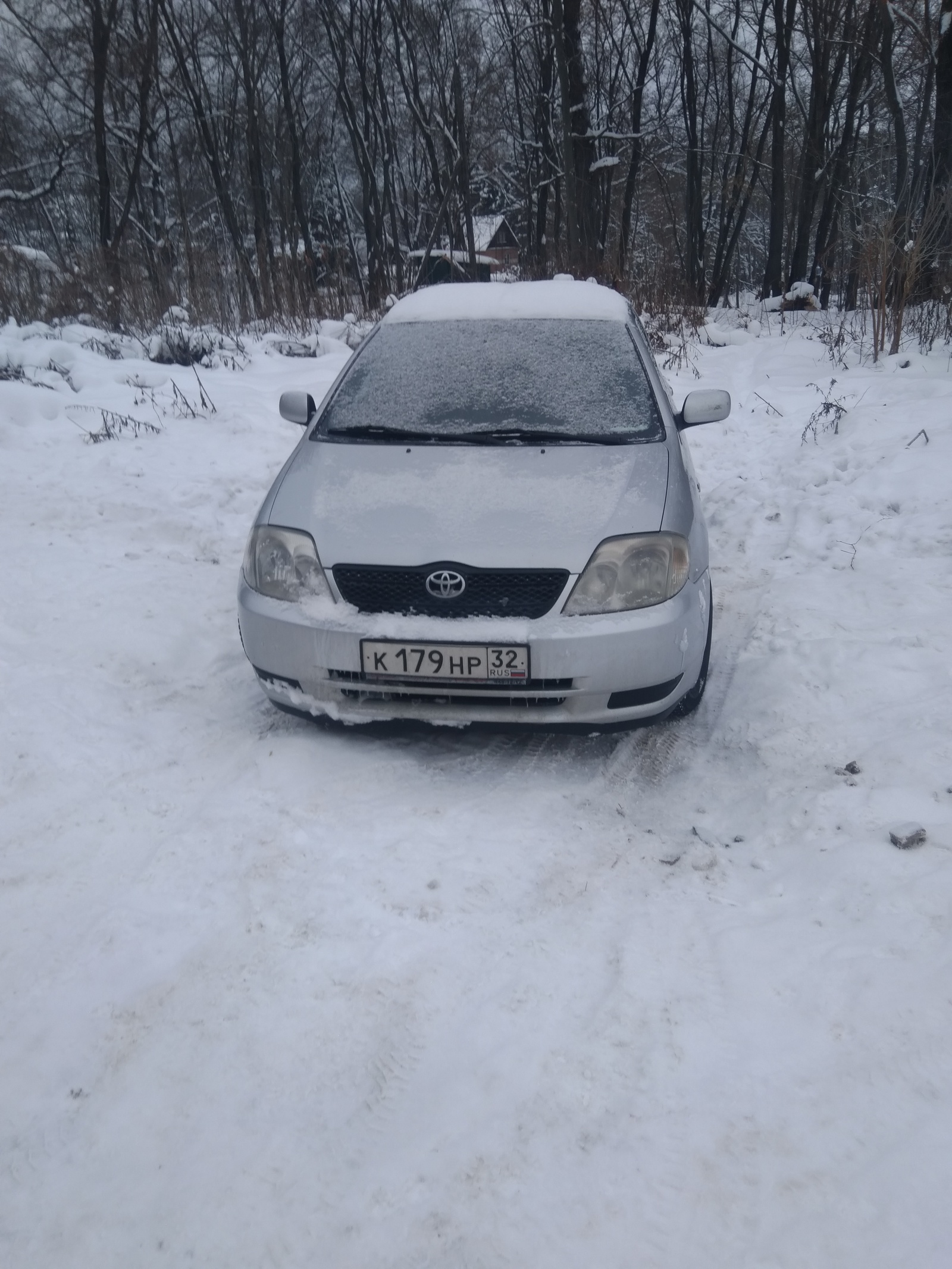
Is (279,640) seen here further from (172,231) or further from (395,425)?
(172,231)

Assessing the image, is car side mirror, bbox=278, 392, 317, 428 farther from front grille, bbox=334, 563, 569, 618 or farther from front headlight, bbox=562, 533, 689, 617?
front headlight, bbox=562, 533, 689, 617

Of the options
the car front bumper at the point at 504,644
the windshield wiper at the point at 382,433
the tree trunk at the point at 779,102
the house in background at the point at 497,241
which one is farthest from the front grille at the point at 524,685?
the tree trunk at the point at 779,102

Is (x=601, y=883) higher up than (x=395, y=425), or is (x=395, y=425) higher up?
(x=395, y=425)

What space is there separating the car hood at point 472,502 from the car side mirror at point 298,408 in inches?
22.9

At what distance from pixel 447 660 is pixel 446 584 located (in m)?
0.25

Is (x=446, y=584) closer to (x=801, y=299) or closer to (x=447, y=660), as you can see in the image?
(x=447, y=660)

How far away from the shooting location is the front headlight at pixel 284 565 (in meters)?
2.99

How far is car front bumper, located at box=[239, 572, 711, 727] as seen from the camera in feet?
9.15

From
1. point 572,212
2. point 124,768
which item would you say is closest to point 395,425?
point 124,768

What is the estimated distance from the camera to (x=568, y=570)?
2830mm

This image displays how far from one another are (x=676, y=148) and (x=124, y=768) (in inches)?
920

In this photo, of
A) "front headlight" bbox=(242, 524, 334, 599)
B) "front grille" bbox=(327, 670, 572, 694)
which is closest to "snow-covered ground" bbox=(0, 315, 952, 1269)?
"front grille" bbox=(327, 670, 572, 694)

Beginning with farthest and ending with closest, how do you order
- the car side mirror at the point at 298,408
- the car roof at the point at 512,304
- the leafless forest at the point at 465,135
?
the leafless forest at the point at 465,135
the car roof at the point at 512,304
the car side mirror at the point at 298,408

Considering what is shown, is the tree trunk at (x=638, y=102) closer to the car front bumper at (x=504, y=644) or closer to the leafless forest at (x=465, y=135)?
the leafless forest at (x=465, y=135)
